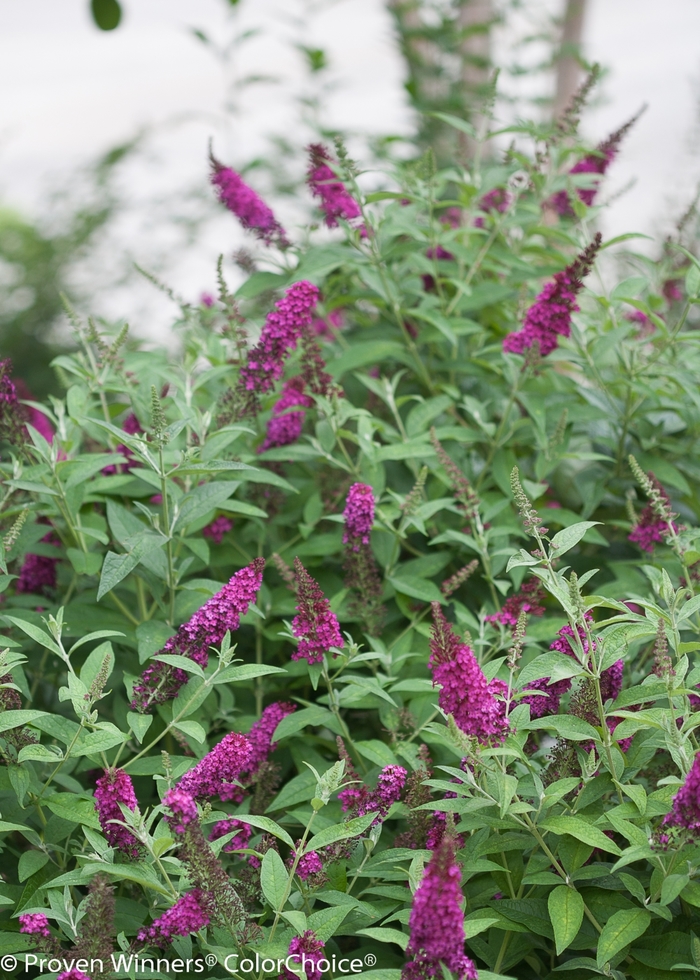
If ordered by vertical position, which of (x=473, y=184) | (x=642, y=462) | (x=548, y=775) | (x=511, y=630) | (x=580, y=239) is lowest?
(x=548, y=775)

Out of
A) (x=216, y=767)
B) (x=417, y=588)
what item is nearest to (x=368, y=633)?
(x=417, y=588)

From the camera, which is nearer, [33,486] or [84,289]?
[33,486]

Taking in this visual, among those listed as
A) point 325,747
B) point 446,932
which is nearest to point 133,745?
point 325,747

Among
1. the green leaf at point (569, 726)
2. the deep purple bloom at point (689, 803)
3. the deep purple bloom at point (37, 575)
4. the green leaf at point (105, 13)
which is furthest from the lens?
the green leaf at point (105, 13)

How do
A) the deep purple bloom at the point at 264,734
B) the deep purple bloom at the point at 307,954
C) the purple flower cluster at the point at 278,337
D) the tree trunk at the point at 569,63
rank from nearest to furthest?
1. the deep purple bloom at the point at 307,954
2. the deep purple bloom at the point at 264,734
3. the purple flower cluster at the point at 278,337
4. the tree trunk at the point at 569,63

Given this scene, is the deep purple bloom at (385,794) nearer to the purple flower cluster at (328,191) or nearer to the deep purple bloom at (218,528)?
the deep purple bloom at (218,528)

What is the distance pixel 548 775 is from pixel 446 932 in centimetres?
48

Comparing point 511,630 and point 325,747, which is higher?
point 511,630

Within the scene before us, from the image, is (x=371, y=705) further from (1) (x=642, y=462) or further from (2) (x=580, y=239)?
(2) (x=580, y=239)

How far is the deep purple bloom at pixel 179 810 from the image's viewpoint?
127 cm

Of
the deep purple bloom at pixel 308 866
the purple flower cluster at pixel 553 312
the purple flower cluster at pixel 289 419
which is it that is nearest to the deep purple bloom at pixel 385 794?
the deep purple bloom at pixel 308 866

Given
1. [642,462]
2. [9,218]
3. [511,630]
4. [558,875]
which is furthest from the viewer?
[9,218]

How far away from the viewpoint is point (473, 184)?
2711 mm

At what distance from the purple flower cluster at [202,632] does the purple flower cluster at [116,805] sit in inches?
9.2
